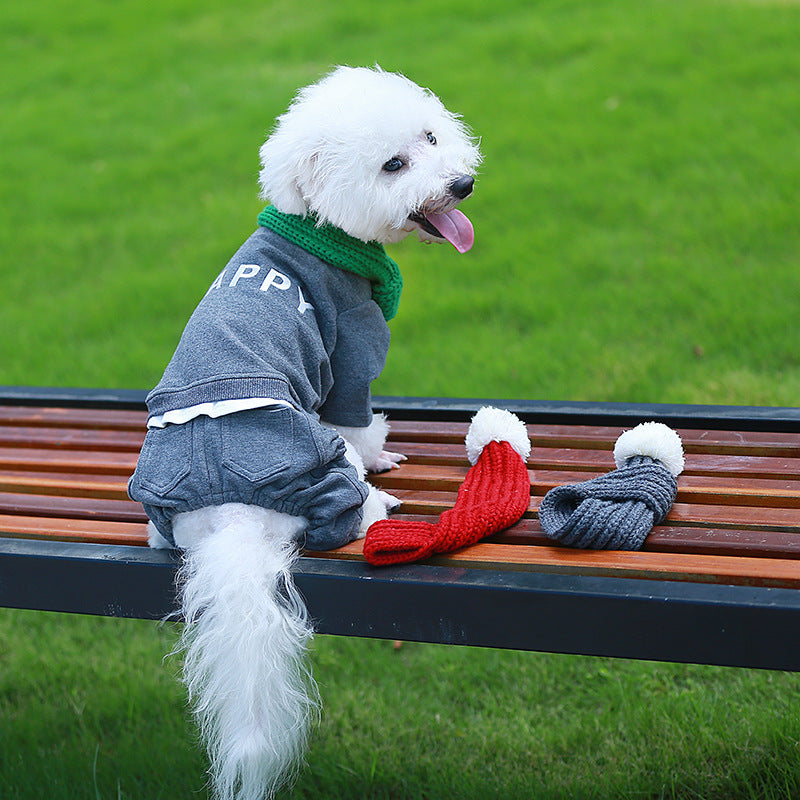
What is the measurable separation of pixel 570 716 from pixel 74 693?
4.73 ft

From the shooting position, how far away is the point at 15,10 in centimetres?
832

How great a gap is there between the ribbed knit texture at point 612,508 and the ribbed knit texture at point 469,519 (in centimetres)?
10

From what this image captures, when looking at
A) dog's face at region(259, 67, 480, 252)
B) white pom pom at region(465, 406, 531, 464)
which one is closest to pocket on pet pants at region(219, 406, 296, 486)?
dog's face at region(259, 67, 480, 252)

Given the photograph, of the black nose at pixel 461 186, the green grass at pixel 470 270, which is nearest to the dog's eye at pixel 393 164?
the black nose at pixel 461 186

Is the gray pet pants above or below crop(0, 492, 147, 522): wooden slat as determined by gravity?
above

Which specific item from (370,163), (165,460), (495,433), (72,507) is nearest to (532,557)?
(495,433)

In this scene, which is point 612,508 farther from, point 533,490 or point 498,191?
point 498,191

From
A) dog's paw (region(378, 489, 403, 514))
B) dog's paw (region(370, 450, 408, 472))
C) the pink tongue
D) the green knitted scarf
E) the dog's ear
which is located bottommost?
dog's paw (region(378, 489, 403, 514))

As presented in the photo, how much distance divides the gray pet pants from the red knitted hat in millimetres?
114

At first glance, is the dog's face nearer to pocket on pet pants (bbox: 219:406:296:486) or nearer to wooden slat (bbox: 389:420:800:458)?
A: pocket on pet pants (bbox: 219:406:296:486)

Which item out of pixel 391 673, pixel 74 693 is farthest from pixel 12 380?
pixel 391 673

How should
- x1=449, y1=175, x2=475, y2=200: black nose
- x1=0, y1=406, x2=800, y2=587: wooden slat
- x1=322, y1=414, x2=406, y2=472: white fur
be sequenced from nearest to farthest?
x1=0, y1=406, x2=800, y2=587: wooden slat
x1=449, y1=175, x2=475, y2=200: black nose
x1=322, y1=414, x2=406, y2=472: white fur

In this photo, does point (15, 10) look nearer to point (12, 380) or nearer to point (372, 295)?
point (12, 380)

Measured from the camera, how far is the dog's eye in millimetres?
2070
